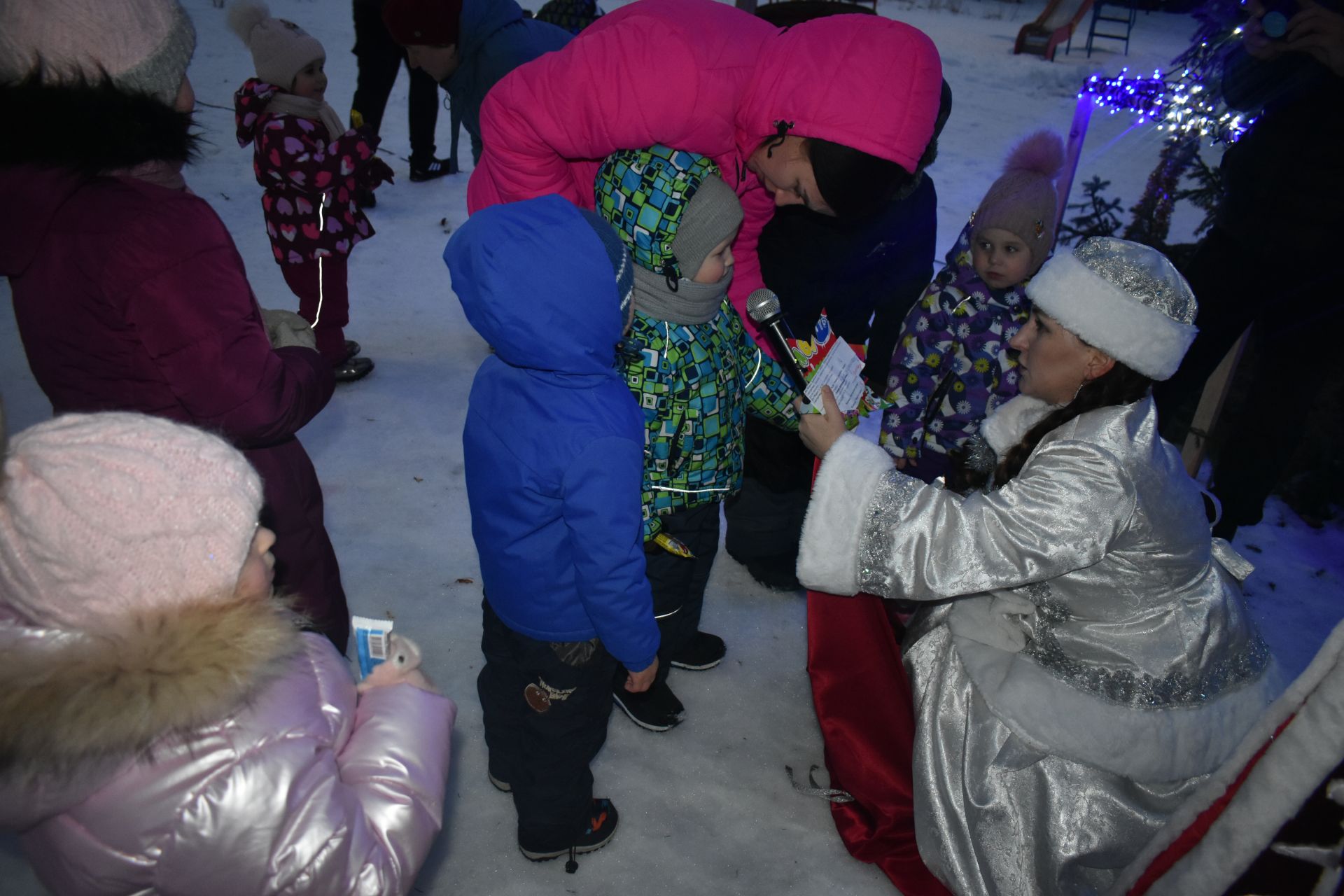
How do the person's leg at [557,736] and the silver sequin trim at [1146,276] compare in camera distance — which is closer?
the silver sequin trim at [1146,276]

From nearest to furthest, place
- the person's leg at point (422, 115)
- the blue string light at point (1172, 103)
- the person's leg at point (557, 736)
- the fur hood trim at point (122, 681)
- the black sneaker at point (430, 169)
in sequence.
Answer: the fur hood trim at point (122, 681)
the person's leg at point (557, 736)
the blue string light at point (1172, 103)
the person's leg at point (422, 115)
the black sneaker at point (430, 169)

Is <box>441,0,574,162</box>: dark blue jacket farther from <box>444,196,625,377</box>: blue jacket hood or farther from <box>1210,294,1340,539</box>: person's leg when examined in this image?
<box>1210,294,1340,539</box>: person's leg

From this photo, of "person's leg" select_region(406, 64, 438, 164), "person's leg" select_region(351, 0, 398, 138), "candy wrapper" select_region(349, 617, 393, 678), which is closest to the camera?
"candy wrapper" select_region(349, 617, 393, 678)

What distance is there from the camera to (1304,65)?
274 cm

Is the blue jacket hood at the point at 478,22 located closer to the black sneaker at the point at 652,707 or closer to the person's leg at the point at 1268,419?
the black sneaker at the point at 652,707

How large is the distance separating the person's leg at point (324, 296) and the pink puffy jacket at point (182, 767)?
2762 mm

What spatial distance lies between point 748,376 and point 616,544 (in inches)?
34.4

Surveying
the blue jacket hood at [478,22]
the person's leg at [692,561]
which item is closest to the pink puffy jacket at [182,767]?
the person's leg at [692,561]

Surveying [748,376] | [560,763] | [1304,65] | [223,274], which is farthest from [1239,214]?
[223,274]

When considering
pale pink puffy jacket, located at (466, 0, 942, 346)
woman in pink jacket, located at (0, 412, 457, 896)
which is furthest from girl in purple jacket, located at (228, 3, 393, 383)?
woman in pink jacket, located at (0, 412, 457, 896)

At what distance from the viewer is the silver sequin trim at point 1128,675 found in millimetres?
1820

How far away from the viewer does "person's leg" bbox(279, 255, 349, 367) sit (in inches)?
144

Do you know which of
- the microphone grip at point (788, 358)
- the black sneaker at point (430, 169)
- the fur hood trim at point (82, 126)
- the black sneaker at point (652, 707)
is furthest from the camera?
the black sneaker at point (430, 169)

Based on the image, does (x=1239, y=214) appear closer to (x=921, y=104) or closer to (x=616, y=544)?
(x=921, y=104)
